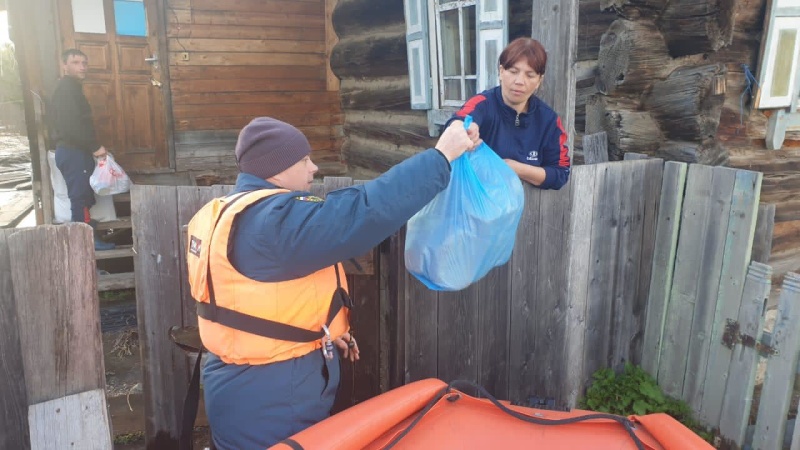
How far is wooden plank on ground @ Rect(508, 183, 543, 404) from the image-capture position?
10.4ft

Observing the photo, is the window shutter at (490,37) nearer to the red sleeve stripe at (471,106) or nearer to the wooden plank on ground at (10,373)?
the red sleeve stripe at (471,106)

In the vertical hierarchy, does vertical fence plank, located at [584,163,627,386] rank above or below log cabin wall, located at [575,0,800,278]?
below

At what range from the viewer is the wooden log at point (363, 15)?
22.1ft

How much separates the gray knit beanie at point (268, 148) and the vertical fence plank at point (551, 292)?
63.0 inches

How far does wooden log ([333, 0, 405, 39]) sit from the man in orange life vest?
505 cm

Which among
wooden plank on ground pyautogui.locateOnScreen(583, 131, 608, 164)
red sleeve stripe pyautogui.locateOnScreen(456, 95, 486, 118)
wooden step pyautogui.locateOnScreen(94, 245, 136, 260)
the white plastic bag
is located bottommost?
wooden step pyautogui.locateOnScreen(94, 245, 136, 260)

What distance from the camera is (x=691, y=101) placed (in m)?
4.20

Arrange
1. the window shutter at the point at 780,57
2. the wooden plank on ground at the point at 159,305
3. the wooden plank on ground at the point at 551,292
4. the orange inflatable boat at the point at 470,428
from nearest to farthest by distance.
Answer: the orange inflatable boat at the point at 470,428, the wooden plank on ground at the point at 159,305, the wooden plank on ground at the point at 551,292, the window shutter at the point at 780,57

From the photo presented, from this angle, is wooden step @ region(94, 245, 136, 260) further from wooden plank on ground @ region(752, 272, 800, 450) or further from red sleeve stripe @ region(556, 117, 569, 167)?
wooden plank on ground @ region(752, 272, 800, 450)

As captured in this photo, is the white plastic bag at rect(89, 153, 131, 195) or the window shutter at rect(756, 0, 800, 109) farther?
the white plastic bag at rect(89, 153, 131, 195)

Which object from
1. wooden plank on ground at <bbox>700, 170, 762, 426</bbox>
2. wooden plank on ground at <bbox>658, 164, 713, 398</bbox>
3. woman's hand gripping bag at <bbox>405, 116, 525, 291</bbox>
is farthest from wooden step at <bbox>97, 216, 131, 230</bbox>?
wooden plank on ground at <bbox>700, 170, 762, 426</bbox>

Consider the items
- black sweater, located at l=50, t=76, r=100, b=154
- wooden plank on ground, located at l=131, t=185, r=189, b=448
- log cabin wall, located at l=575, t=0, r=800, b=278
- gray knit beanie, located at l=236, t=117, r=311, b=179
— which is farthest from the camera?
black sweater, located at l=50, t=76, r=100, b=154

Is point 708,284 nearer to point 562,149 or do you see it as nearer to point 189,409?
point 562,149

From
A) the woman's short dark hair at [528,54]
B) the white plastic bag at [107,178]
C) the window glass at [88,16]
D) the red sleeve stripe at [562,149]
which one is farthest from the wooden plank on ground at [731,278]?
the window glass at [88,16]
